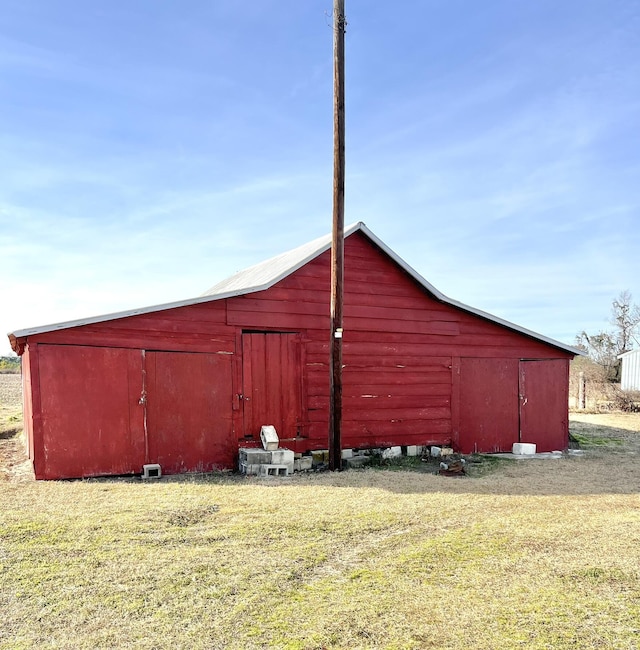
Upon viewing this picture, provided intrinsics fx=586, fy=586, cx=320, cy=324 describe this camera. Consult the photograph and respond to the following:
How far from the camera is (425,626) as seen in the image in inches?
162

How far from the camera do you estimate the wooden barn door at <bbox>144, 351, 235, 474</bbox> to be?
10.0 m

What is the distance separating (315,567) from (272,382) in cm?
589

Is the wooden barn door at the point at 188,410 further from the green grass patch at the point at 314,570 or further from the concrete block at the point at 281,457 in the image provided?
the green grass patch at the point at 314,570

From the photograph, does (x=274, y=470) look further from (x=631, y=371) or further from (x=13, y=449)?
(x=631, y=371)

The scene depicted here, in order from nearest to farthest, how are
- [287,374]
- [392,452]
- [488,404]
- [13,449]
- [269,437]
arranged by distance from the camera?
[269,437], [287,374], [392,452], [13,449], [488,404]

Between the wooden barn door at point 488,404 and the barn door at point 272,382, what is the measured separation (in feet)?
12.8

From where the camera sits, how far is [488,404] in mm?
13031

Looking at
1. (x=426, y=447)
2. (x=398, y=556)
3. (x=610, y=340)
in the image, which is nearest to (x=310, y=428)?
(x=426, y=447)

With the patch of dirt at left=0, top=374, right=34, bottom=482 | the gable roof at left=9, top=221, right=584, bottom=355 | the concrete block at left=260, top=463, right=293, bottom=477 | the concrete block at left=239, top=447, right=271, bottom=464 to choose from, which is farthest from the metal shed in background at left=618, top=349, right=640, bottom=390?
the patch of dirt at left=0, top=374, right=34, bottom=482

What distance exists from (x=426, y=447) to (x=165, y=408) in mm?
5511

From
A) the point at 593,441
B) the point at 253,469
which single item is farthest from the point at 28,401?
the point at 593,441

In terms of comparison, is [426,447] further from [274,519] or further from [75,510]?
[75,510]

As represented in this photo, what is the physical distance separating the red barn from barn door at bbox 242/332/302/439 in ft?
0.07

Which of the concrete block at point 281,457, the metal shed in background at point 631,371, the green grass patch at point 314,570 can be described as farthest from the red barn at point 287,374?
the metal shed in background at point 631,371
